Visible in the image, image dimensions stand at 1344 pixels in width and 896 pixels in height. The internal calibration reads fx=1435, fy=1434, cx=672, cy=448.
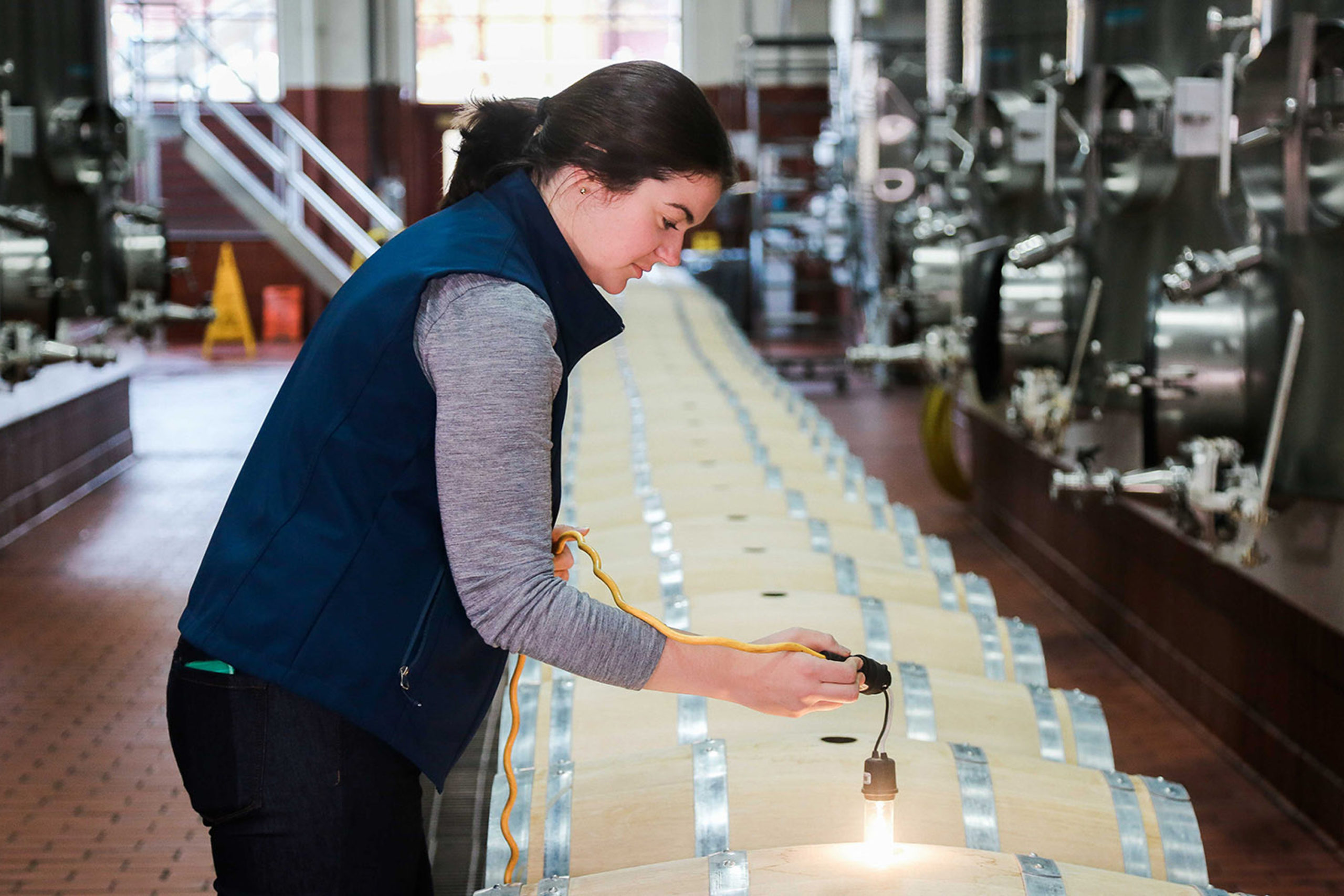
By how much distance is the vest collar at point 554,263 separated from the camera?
53.7 inches

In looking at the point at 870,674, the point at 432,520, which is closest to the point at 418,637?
the point at 432,520

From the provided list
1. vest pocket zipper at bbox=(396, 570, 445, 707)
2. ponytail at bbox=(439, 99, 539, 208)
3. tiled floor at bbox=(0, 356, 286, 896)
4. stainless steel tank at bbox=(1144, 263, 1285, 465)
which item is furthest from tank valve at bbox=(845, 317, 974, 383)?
vest pocket zipper at bbox=(396, 570, 445, 707)

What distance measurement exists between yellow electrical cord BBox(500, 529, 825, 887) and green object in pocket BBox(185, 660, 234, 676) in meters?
0.31

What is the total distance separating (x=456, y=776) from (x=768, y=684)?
4.08 ft

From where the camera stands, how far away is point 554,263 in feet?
4.51

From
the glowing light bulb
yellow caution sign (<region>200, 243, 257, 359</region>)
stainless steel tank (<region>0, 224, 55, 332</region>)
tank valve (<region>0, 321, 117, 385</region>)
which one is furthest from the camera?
yellow caution sign (<region>200, 243, 257, 359</region>)

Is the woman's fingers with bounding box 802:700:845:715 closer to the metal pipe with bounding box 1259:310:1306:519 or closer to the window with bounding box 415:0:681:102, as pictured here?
the metal pipe with bounding box 1259:310:1306:519

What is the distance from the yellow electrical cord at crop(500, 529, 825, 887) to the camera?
1340 millimetres

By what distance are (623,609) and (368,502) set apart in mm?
300

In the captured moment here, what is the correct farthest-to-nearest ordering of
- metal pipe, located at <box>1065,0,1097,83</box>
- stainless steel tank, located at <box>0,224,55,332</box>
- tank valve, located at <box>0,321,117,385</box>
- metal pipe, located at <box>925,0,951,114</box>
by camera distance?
metal pipe, located at <box>925,0,951,114</box> → stainless steel tank, located at <box>0,224,55,332</box> → tank valve, located at <box>0,321,117,385</box> → metal pipe, located at <box>1065,0,1097,83</box>

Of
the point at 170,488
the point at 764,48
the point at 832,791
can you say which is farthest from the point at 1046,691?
the point at 764,48

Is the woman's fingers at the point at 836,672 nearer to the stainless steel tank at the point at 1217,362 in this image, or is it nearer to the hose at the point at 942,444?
the stainless steel tank at the point at 1217,362

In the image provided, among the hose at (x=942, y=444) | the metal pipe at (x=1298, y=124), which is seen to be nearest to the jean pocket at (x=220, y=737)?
the metal pipe at (x=1298, y=124)

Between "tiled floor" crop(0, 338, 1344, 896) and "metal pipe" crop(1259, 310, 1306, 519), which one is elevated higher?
"metal pipe" crop(1259, 310, 1306, 519)
